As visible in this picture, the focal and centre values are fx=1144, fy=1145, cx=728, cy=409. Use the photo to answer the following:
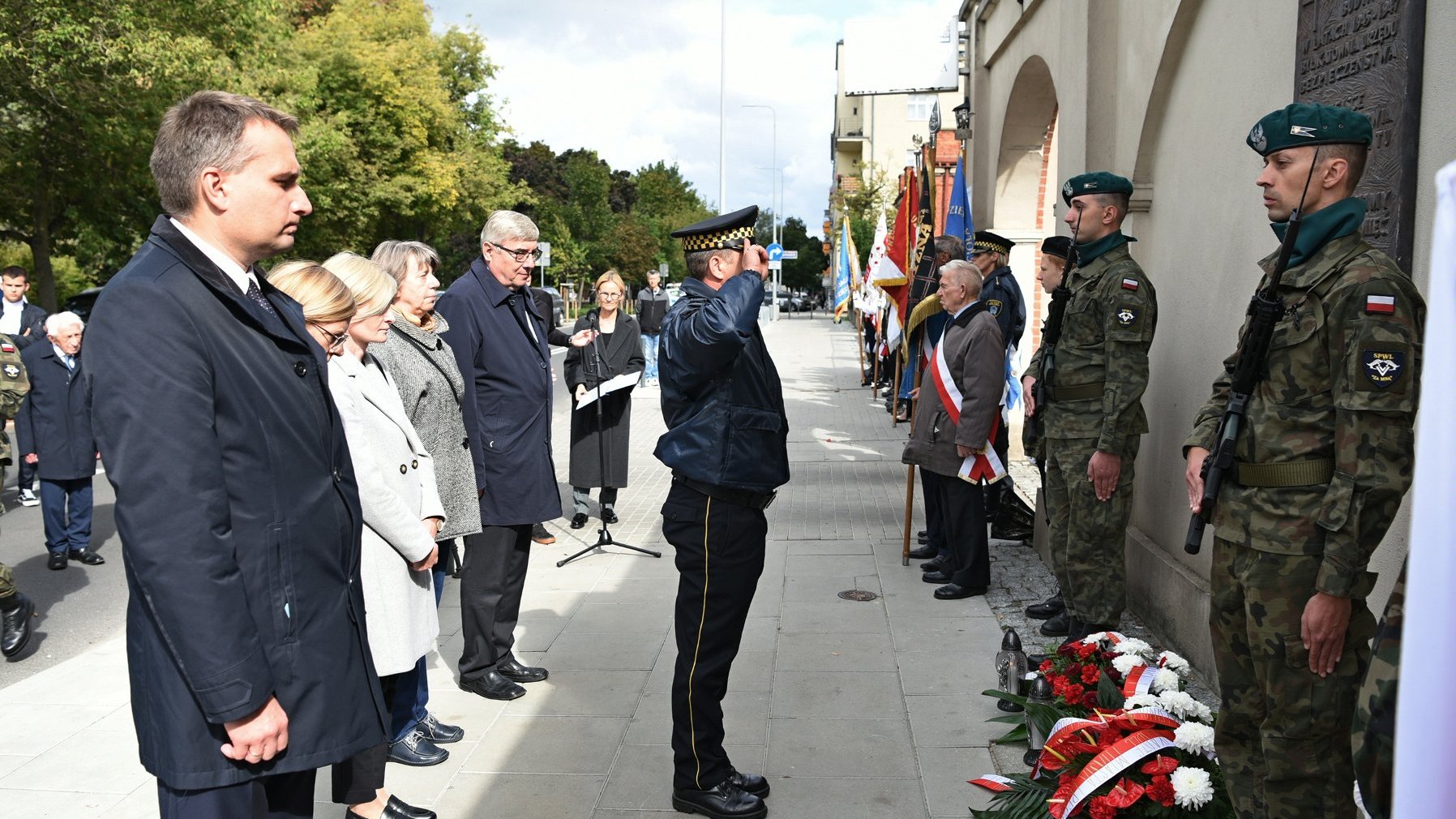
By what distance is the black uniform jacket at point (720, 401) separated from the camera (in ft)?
12.5

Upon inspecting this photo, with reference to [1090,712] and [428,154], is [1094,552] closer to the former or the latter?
[1090,712]

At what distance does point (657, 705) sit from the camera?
17.1 ft

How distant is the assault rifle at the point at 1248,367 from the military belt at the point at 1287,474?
7cm

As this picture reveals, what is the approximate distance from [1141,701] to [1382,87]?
2158mm

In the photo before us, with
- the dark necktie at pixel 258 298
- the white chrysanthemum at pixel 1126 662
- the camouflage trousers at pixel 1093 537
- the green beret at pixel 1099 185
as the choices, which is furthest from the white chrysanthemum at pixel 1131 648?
the dark necktie at pixel 258 298

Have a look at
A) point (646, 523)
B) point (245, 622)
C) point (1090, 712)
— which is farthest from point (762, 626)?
point (245, 622)

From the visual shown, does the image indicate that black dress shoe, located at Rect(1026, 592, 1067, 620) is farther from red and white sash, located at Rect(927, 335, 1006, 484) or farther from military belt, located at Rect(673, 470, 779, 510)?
military belt, located at Rect(673, 470, 779, 510)

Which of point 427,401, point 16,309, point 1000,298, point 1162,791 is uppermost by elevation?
point 1000,298

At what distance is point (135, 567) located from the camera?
2.24m

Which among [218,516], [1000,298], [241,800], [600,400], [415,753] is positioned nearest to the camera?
[218,516]

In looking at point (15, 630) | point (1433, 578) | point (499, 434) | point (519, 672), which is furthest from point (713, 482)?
point (15, 630)

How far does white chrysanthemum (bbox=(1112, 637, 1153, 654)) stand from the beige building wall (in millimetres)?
795

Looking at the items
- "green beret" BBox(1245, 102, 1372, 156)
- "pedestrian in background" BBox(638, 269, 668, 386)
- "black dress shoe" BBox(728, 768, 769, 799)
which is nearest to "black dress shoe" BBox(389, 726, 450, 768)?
"black dress shoe" BBox(728, 768, 769, 799)

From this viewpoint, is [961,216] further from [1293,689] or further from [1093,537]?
[1293,689]
